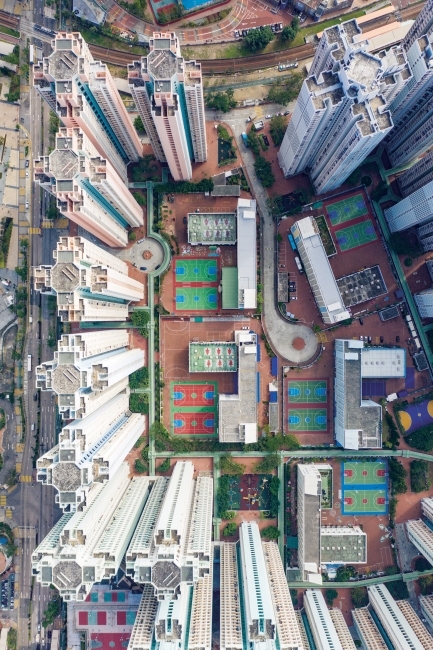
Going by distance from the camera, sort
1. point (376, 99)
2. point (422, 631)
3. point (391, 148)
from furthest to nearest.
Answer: point (391, 148)
point (422, 631)
point (376, 99)

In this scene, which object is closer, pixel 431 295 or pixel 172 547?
pixel 172 547

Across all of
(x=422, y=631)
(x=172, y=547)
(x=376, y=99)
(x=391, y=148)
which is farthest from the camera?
(x=391, y=148)

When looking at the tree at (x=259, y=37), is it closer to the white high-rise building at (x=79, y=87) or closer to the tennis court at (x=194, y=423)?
the white high-rise building at (x=79, y=87)

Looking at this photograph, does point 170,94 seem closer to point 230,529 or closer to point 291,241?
point 291,241

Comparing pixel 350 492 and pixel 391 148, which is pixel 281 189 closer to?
pixel 391 148

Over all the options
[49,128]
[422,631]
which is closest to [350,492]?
[422,631]

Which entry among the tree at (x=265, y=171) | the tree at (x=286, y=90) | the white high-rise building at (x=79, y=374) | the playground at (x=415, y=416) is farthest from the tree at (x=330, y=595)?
the tree at (x=286, y=90)

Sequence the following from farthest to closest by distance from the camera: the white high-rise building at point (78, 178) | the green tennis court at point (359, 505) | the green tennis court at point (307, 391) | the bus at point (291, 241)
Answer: the green tennis court at point (307, 391), the green tennis court at point (359, 505), the bus at point (291, 241), the white high-rise building at point (78, 178)
